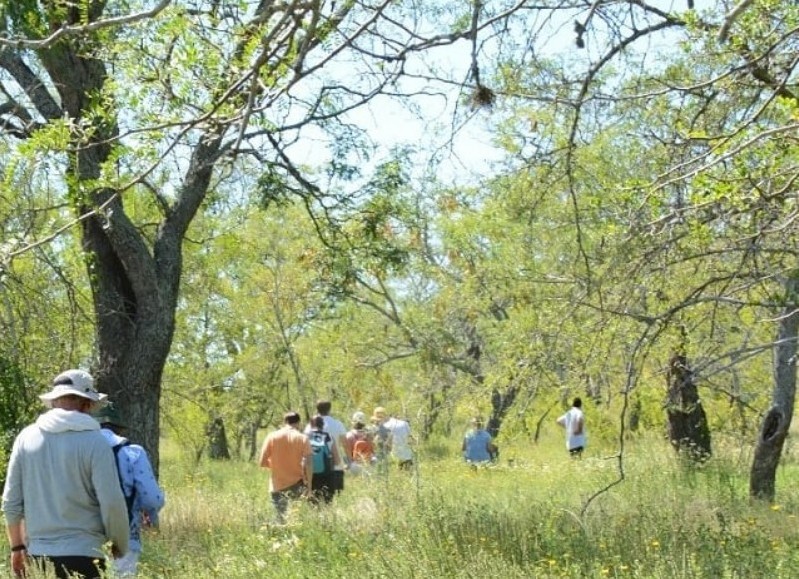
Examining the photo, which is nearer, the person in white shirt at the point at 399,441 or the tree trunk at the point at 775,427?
the tree trunk at the point at 775,427

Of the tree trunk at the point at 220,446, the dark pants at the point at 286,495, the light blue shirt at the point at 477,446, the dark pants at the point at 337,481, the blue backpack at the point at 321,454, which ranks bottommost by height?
the dark pants at the point at 286,495

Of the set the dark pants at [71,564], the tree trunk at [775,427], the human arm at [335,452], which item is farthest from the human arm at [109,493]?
the human arm at [335,452]

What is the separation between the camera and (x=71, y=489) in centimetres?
605

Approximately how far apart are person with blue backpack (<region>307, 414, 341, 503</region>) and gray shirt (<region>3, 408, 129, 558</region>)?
6.99m

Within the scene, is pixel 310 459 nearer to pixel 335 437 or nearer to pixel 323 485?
pixel 323 485

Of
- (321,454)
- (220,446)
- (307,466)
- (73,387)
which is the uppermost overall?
(220,446)

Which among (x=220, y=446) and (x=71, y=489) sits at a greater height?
(x=220, y=446)

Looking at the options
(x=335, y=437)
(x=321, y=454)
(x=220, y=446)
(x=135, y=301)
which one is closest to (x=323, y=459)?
(x=321, y=454)

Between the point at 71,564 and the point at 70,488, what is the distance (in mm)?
389

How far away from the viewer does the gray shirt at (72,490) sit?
19.9 ft

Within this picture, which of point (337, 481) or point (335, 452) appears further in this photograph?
point (335, 452)

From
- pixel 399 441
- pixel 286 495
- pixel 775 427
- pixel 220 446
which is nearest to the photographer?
pixel 775 427

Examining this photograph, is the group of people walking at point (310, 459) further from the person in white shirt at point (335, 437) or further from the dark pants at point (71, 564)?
the dark pants at point (71, 564)

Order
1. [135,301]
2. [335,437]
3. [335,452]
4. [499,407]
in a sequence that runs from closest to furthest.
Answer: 1. [135,301]
2. [335,452]
3. [335,437]
4. [499,407]
